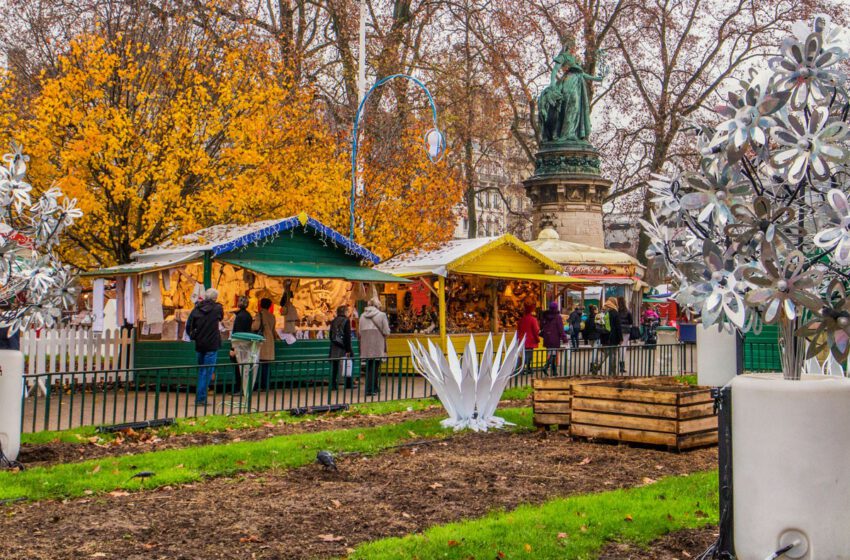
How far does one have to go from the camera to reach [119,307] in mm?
20438

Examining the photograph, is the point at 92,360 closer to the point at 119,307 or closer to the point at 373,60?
the point at 119,307

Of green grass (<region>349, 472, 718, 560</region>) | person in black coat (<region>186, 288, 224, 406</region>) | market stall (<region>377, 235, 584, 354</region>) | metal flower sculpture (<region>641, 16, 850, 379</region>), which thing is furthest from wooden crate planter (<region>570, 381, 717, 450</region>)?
market stall (<region>377, 235, 584, 354</region>)

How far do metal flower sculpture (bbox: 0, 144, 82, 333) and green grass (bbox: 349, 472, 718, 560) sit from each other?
519 cm

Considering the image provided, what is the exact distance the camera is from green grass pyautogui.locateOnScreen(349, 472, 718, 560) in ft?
22.0

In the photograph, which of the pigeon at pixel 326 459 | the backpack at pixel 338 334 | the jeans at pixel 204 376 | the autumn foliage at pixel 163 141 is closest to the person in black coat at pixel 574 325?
the autumn foliage at pixel 163 141

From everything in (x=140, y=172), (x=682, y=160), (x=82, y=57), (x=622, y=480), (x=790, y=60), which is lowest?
(x=622, y=480)

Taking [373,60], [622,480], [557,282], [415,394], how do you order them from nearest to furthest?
[622,480]
[415,394]
[557,282]
[373,60]

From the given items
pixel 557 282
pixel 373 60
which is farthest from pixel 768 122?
pixel 373 60

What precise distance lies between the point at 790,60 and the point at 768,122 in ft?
1.20

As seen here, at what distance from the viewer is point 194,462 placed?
10133 millimetres

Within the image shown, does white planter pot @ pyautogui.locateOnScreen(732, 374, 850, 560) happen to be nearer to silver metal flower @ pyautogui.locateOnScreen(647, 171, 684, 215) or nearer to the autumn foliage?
silver metal flower @ pyautogui.locateOnScreen(647, 171, 684, 215)

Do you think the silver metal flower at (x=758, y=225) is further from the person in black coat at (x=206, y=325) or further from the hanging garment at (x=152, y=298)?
the hanging garment at (x=152, y=298)

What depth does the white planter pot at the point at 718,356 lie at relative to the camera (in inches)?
334

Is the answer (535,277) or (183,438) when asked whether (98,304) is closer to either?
(183,438)
